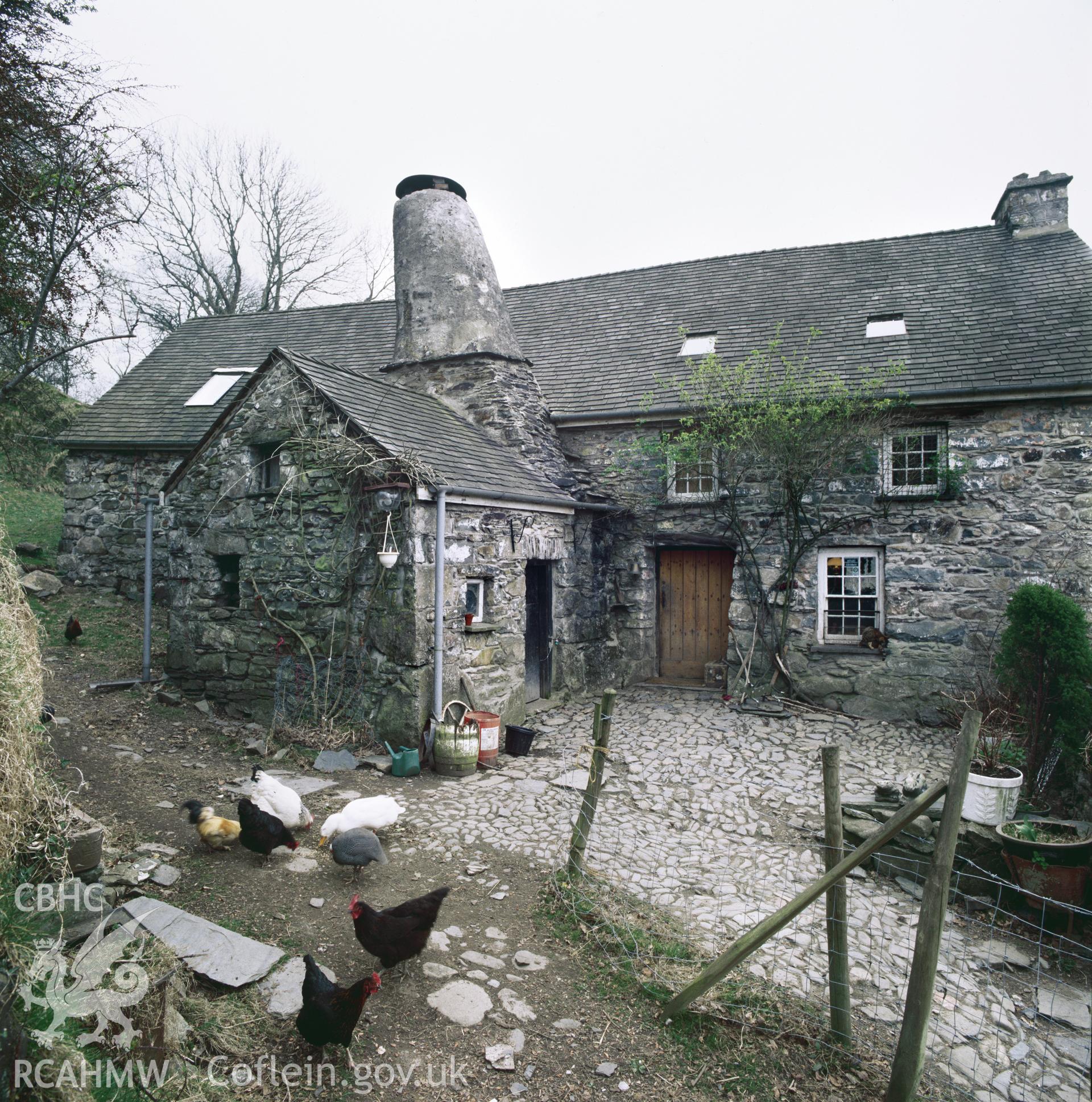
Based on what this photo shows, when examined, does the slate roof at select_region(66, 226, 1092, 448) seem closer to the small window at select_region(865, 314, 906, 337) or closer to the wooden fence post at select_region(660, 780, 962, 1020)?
the small window at select_region(865, 314, 906, 337)

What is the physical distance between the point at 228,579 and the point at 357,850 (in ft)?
19.3

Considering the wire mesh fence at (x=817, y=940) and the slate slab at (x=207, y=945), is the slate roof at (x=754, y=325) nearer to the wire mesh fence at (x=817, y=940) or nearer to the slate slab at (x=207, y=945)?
the wire mesh fence at (x=817, y=940)

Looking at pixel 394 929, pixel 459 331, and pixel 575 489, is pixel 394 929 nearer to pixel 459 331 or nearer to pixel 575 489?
pixel 575 489

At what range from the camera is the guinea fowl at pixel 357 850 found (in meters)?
4.84

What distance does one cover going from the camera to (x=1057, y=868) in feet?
16.7

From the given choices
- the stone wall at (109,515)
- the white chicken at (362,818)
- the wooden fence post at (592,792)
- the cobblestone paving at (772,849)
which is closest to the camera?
the cobblestone paving at (772,849)

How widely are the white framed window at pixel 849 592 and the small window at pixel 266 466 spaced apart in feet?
26.9

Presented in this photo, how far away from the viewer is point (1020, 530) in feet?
32.6

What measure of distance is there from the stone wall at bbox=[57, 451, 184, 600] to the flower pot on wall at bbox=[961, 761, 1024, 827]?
14.3m

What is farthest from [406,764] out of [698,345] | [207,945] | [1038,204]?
[1038,204]

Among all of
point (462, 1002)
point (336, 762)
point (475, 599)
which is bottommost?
point (462, 1002)

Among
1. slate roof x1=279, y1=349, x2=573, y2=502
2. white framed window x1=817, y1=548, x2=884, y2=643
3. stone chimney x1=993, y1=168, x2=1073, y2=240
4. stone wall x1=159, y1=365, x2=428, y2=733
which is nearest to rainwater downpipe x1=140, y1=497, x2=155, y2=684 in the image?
stone wall x1=159, y1=365, x2=428, y2=733

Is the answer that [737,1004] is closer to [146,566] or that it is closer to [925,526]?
[925,526]

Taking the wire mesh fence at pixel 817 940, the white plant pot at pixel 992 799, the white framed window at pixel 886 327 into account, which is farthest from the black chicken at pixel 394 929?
the white framed window at pixel 886 327
